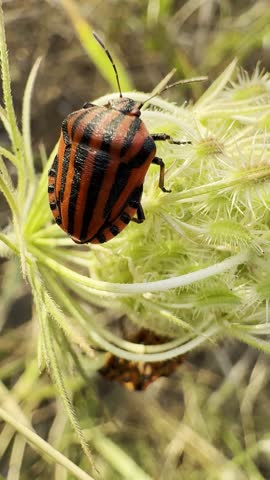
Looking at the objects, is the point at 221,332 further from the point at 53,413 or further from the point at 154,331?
the point at 53,413

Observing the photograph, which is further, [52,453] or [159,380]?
[159,380]

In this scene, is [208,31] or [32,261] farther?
[208,31]

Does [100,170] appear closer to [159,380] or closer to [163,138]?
[163,138]

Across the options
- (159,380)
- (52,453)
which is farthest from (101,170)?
(159,380)

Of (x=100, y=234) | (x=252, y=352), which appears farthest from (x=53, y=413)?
(x=100, y=234)

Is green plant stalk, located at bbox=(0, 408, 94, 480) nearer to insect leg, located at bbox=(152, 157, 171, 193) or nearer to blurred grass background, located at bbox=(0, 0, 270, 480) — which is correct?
blurred grass background, located at bbox=(0, 0, 270, 480)

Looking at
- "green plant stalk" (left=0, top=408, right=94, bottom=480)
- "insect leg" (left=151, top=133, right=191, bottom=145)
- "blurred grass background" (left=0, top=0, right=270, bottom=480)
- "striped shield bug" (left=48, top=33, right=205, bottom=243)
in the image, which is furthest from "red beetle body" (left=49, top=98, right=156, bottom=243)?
"blurred grass background" (left=0, top=0, right=270, bottom=480)
